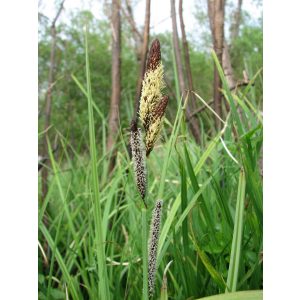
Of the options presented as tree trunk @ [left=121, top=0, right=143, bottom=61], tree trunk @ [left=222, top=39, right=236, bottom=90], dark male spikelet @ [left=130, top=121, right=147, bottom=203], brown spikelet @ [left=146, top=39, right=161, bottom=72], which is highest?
tree trunk @ [left=121, top=0, right=143, bottom=61]

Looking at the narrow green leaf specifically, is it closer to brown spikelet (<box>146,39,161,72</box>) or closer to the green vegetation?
the green vegetation

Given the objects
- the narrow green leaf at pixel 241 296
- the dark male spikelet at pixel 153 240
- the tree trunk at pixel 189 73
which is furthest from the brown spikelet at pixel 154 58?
the tree trunk at pixel 189 73

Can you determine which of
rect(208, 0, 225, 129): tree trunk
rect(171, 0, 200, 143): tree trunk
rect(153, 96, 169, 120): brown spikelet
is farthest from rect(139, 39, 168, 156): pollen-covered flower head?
rect(208, 0, 225, 129): tree trunk

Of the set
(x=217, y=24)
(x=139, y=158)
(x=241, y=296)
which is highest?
(x=217, y=24)

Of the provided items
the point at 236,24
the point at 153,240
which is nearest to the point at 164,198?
the point at 236,24

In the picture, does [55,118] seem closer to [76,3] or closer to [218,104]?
[76,3]

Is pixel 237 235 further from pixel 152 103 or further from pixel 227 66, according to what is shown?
pixel 227 66

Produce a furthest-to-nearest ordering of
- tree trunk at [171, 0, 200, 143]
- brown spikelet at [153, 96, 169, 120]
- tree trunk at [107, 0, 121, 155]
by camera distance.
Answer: tree trunk at [107, 0, 121, 155] < tree trunk at [171, 0, 200, 143] < brown spikelet at [153, 96, 169, 120]
